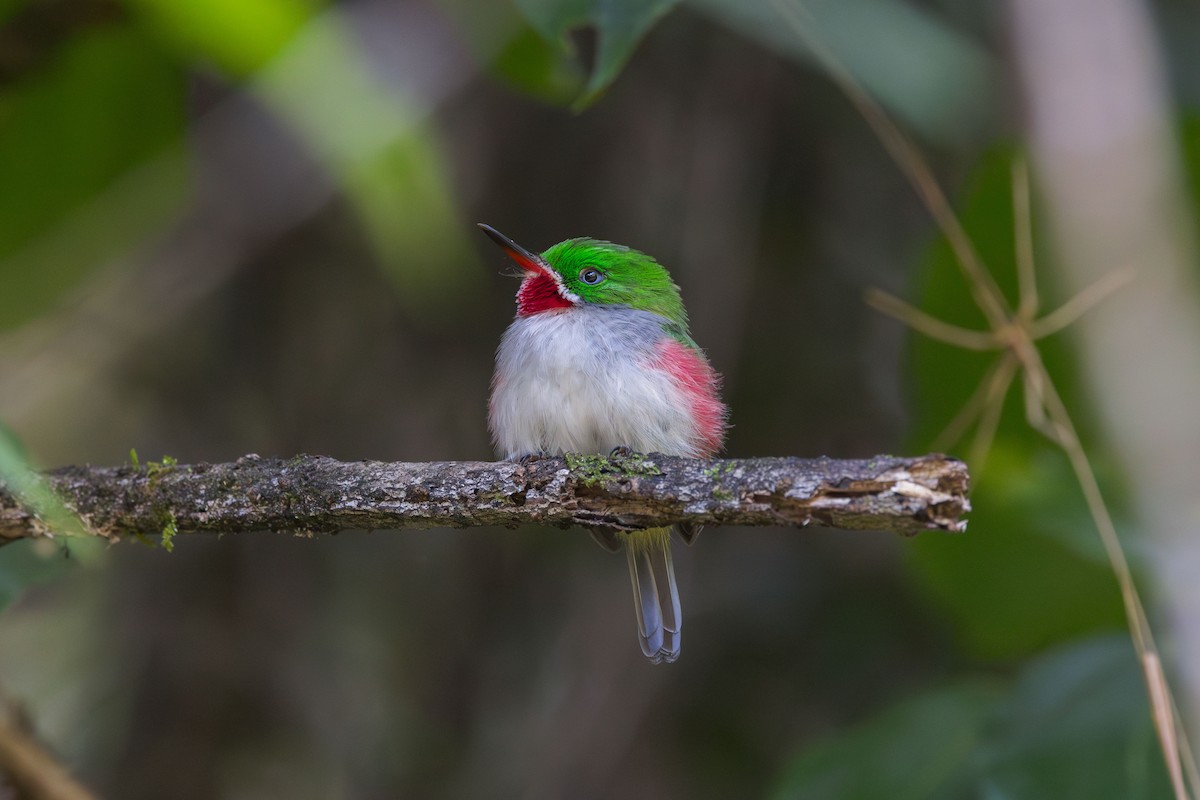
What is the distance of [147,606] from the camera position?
153 inches

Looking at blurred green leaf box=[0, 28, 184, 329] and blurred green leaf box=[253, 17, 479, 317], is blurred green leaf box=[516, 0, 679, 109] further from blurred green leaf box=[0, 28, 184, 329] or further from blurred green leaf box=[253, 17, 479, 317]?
blurred green leaf box=[0, 28, 184, 329]

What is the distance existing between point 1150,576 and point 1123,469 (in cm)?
53

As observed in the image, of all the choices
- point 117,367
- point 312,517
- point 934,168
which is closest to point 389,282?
point 117,367

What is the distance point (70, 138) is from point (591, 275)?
142cm

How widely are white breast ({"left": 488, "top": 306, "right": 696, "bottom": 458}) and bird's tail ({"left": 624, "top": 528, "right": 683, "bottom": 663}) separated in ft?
1.29

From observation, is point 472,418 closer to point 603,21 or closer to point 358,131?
point 603,21

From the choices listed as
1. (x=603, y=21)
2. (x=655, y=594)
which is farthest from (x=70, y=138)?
(x=655, y=594)

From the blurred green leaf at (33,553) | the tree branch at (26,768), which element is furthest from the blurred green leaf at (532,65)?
the tree branch at (26,768)

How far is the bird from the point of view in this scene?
2740mm

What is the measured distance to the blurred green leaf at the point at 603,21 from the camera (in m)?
2.03

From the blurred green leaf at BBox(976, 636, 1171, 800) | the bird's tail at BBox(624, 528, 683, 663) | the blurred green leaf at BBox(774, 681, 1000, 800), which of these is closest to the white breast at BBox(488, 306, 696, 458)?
the bird's tail at BBox(624, 528, 683, 663)

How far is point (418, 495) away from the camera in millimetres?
1882

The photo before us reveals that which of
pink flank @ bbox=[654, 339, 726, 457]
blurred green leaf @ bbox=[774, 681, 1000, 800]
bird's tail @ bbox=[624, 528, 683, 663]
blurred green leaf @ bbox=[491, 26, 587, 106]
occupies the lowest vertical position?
blurred green leaf @ bbox=[774, 681, 1000, 800]

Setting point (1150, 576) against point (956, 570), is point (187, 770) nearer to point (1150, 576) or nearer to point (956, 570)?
point (956, 570)
